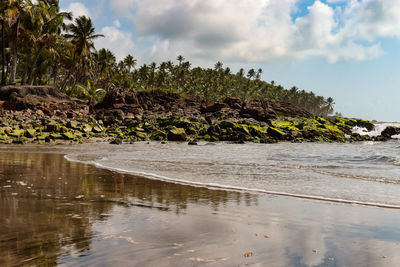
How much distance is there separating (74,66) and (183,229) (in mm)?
51977

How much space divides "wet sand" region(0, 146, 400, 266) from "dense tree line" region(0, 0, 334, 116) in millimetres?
33521

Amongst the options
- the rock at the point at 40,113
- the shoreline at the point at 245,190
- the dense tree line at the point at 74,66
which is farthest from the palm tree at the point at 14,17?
the shoreline at the point at 245,190

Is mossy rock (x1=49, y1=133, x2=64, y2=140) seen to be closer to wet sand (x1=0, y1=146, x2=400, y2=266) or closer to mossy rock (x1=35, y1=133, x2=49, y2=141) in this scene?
mossy rock (x1=35, y1=133, x2=49, y2=141)

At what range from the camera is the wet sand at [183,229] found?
3.14 meters

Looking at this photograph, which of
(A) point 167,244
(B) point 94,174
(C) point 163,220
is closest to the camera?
(A) point 167,244

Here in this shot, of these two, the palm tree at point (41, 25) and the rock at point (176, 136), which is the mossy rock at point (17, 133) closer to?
the rock at point (176, 136)

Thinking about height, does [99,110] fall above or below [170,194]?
above

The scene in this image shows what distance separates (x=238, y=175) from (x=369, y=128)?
177 feet

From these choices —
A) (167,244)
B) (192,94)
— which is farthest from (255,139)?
(192,94)

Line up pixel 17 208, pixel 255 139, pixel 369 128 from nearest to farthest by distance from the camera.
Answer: pixel 17 208, pixel 255 139, pixel 369 128

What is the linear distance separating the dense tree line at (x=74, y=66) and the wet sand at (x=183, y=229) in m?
33.5

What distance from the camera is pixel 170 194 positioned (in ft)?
21.9

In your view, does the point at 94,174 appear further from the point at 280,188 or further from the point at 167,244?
the point at 167,244

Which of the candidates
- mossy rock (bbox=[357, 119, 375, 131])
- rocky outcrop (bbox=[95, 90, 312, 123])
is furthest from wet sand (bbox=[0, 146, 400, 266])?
mossy rock (bbox=[357, 119, 375, 131])
